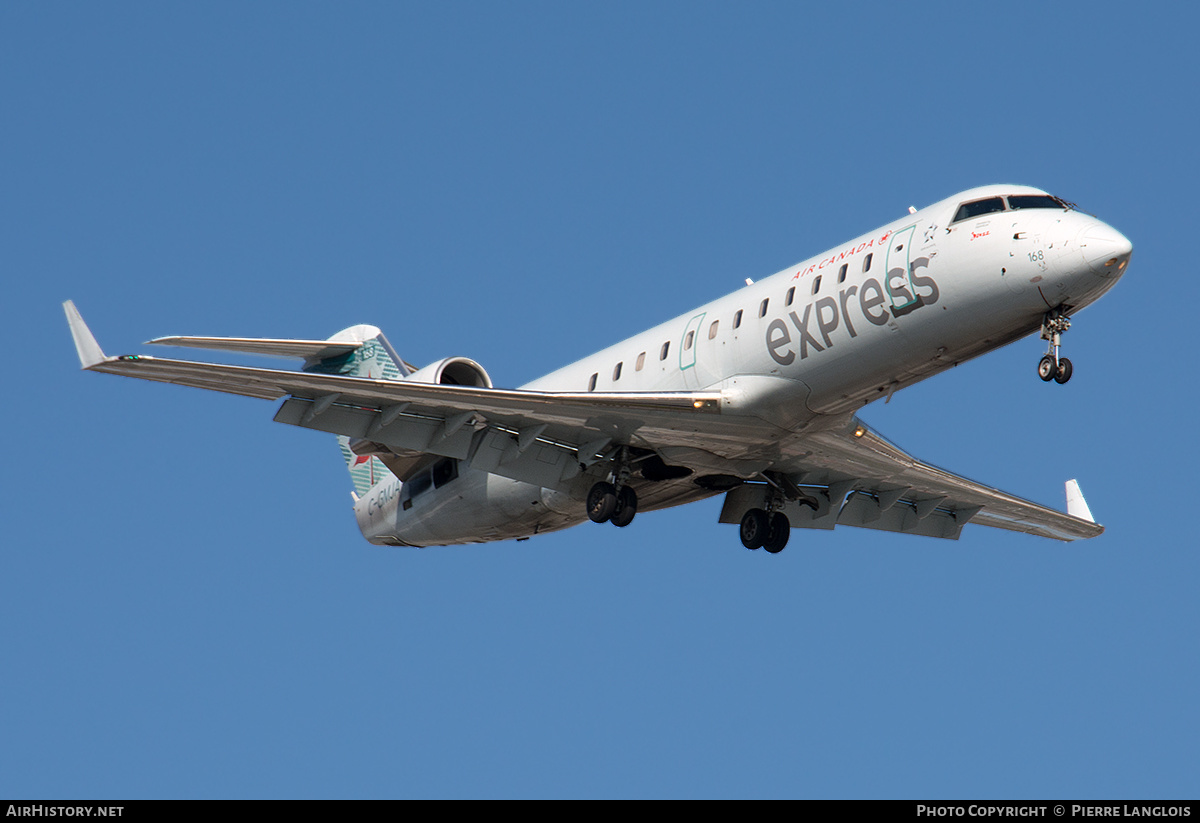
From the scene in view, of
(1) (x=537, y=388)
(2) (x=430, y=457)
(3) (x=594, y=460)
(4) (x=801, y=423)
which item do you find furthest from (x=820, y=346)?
(2) (x=430, y=457)

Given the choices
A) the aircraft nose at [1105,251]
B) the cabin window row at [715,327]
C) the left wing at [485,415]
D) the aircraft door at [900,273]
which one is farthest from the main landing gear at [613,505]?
the aircraft nose at [1105,251]

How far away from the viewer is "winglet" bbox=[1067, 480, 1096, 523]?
28.2 metres

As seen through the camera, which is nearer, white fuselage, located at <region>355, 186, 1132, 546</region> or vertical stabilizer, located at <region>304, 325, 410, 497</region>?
white fuselage, located at <region>355, 186, 1132, 546</region>

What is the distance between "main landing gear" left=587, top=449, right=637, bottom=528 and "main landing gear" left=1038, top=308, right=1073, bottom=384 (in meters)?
6.42

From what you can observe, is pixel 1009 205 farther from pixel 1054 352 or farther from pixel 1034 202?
pixel 1054 352

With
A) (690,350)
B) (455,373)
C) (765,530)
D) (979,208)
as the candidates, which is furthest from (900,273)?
(455,373)

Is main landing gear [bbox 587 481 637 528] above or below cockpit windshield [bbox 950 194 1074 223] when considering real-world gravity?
below

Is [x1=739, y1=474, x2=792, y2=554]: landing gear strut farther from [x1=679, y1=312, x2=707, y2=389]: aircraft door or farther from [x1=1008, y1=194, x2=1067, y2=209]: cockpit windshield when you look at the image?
[x1=1008, y1=194, x2=1067, y2=209]: cockpit windshield

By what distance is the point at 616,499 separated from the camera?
2252 centimetres

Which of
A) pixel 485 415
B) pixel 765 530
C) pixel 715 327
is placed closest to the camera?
pixel 715 327

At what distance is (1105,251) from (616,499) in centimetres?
782

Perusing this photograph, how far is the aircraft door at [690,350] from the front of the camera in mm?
22027

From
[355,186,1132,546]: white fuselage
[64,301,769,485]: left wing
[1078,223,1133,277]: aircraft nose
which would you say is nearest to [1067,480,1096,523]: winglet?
[355,186,1132,546]: white fuselage
